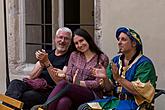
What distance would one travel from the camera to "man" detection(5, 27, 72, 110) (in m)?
4.55

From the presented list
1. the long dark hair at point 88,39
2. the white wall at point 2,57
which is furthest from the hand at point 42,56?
the white wall at point 2,57

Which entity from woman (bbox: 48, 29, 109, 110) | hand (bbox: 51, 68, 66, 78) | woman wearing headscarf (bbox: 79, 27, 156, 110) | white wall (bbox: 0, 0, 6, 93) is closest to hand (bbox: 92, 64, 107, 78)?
woman wearing headscarf (bbox: 79, 27, 156, 110)

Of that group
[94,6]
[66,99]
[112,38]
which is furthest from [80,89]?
[94,6]

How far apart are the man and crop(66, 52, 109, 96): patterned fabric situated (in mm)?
194

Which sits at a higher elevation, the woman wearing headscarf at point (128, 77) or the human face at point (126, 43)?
the human face at point (126, 43)

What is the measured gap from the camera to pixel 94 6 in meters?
5.19

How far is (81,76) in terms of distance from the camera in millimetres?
4383

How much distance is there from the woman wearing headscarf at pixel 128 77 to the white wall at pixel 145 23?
639 millimetres

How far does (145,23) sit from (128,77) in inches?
39.5

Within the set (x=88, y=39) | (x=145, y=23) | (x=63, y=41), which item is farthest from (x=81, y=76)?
(x=145, y=23)

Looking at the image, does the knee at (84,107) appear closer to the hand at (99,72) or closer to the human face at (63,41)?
the hand at (99,72)

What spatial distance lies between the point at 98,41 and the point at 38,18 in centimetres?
131

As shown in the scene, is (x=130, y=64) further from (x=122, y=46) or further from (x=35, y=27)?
(x=35, y=27)

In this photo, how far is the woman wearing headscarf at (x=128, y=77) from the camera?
3746mm
